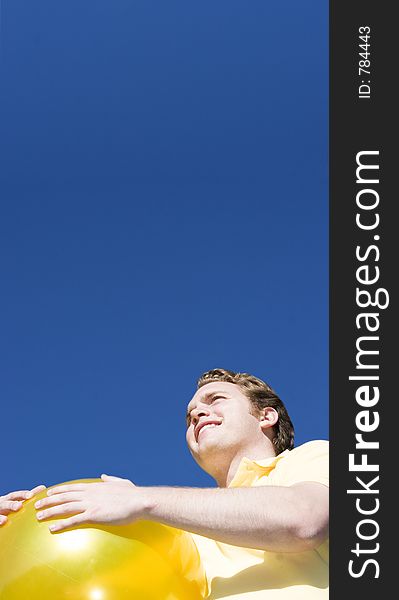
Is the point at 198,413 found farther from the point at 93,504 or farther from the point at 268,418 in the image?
the point at 93,504

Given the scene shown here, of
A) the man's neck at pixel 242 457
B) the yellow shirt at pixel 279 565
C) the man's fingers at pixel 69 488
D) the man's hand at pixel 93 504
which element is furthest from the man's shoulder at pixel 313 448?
the man's fingers at pixel 69 488

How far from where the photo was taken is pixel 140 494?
12.3 ft

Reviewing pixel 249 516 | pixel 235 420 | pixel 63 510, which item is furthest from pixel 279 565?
pixel 235 420

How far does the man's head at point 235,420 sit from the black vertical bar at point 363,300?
0.83 metres

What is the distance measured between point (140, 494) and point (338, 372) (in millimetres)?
1020

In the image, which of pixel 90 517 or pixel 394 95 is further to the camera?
Result: pixel 394 95

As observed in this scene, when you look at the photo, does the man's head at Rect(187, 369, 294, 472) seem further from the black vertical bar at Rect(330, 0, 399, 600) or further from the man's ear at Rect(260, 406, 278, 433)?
the black vertical bar at Rect(330, 0, 399, 600)

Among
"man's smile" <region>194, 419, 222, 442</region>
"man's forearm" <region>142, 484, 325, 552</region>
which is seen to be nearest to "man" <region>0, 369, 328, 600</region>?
"man's forearm" <region>142, 484, 325, 552</region>

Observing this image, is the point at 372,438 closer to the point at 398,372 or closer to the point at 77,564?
the point at 398,372

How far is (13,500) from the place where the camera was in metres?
4.16

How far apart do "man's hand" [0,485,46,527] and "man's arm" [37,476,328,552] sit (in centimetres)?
30

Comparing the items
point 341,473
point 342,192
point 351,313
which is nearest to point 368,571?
point 341,473

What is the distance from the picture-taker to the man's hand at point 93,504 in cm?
371

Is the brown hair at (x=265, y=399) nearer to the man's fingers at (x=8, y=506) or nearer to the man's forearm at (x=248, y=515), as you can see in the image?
the man's forearm at (x=248, y=515)
